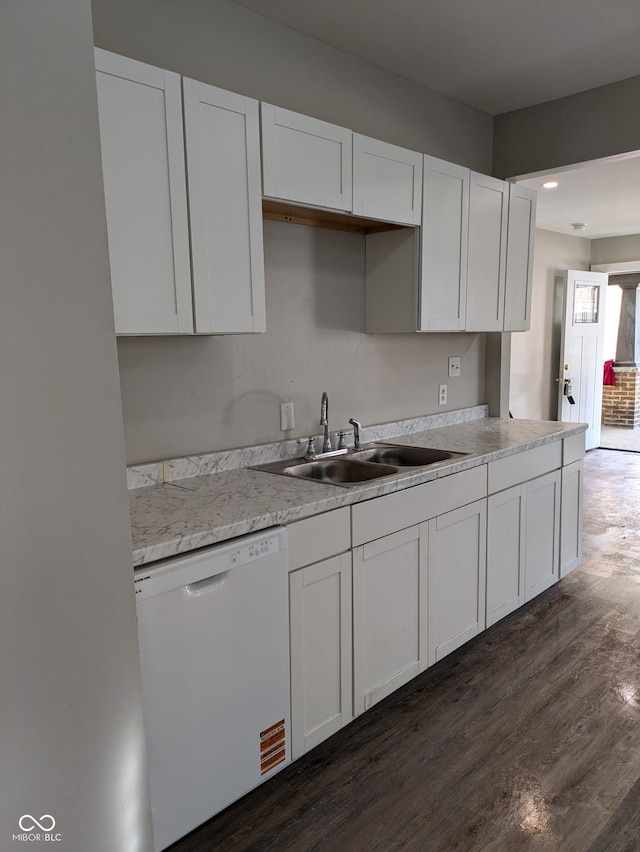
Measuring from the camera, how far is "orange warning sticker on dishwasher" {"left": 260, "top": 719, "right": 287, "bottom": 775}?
72.1 inches

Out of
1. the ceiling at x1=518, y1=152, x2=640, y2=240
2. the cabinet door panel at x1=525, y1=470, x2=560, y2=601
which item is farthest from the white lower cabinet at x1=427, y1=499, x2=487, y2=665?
the ceiling at x1=518, y1=152, x2=640, y2=240

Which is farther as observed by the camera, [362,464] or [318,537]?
[362,464]

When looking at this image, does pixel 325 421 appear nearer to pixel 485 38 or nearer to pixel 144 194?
pixel 144 194

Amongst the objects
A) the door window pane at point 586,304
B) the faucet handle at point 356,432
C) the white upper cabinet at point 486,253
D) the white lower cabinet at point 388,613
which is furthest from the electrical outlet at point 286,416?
the door window pane at point 586,304

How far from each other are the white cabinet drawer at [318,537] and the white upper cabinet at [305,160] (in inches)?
43.9

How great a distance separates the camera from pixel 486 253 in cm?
317

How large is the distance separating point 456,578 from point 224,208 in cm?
173

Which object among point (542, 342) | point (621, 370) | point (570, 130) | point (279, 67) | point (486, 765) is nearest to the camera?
point (486, 765)

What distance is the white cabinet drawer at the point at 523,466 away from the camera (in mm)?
2766

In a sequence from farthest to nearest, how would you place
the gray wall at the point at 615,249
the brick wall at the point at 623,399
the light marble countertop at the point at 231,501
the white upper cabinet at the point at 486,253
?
the brick wall at the point at 623,399 < the gray wall at the point at 615,249 < the white upper cabinet at the point at 486,253 < the light marble countertop at the point at 231,501

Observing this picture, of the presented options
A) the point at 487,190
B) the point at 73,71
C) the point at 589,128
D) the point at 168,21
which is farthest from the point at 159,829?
the point at 589,128

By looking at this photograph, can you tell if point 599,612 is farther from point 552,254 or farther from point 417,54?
point 552,254

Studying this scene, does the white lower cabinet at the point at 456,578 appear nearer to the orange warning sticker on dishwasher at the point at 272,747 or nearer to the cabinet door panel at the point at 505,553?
the cabinet door panel at the point at 505,553

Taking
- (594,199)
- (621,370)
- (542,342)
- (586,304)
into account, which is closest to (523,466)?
(594,199)
